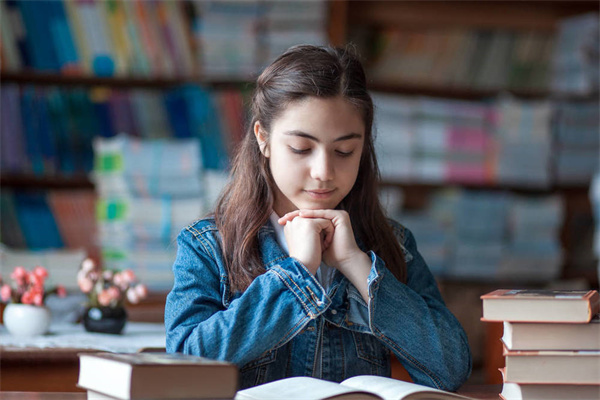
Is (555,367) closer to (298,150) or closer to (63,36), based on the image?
(298,150)

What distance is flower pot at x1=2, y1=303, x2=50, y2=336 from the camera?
6.38 feet

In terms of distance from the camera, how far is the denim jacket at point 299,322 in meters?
1.17

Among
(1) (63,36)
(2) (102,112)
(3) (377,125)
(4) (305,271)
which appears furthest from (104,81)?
(4) (305,271)

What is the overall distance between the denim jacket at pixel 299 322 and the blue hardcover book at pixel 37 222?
6.19 ft

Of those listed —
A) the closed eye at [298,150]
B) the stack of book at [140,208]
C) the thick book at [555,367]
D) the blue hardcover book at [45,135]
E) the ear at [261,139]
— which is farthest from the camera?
the blue hardcover book at [45,135]

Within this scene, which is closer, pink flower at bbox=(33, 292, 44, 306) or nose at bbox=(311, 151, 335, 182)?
nose at bbox=(311, 151, 335, 182)

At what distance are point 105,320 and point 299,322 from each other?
930mm

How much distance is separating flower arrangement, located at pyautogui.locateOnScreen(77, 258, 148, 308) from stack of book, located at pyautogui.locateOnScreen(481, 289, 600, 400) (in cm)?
122

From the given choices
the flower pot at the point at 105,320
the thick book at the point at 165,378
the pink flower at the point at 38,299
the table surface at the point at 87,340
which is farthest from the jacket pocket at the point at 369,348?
the pink flower at the point at 38,299

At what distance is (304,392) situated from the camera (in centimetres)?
96

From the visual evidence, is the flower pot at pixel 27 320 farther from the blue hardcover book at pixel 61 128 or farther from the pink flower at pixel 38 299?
the blue hardcover book at pixel 61 128

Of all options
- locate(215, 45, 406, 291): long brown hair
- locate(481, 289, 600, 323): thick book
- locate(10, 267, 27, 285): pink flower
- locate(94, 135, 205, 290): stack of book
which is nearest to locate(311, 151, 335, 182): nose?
locate(215, 45, 406, 291): long brown hair

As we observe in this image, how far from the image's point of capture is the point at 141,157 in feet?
9.72

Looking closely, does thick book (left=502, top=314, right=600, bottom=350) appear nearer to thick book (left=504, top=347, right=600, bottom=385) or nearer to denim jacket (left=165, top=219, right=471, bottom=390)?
thick book (left=504, top=347, right=600, bottom=385)
